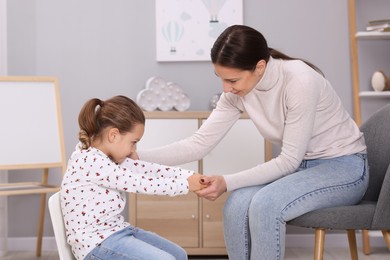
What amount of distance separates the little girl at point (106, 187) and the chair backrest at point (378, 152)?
2.39 ft

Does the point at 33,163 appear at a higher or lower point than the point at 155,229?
higher

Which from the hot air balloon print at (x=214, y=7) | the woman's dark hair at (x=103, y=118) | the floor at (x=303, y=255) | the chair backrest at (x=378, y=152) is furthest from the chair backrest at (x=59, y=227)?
the hot air balloon print at (x=214, y=7)

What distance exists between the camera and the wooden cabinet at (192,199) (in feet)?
10.9

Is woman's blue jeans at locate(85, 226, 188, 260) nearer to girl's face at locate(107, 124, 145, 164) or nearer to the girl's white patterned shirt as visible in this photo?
the girl's white patterned shirt

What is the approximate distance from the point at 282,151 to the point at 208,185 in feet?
0.88

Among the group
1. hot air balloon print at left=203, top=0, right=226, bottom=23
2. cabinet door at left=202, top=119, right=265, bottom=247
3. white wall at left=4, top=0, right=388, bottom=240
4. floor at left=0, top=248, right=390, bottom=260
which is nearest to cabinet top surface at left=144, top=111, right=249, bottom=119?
cabinet door at left=202, top=119, right=265, bottom=247

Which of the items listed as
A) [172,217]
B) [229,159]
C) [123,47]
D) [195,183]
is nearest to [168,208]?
[172,217]

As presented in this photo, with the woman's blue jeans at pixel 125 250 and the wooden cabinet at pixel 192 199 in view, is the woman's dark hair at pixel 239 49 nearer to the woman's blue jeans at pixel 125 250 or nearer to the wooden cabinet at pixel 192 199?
the woman's blue jeans at pixel 125 250

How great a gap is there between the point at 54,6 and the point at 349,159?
2.11m

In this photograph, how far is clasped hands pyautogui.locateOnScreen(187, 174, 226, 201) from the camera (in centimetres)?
211

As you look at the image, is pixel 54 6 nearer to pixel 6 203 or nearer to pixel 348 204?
pixel 6 203

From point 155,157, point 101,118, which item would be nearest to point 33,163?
point 155,157

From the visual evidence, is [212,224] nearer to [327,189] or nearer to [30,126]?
[30,126]

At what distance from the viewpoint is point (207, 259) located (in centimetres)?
340
